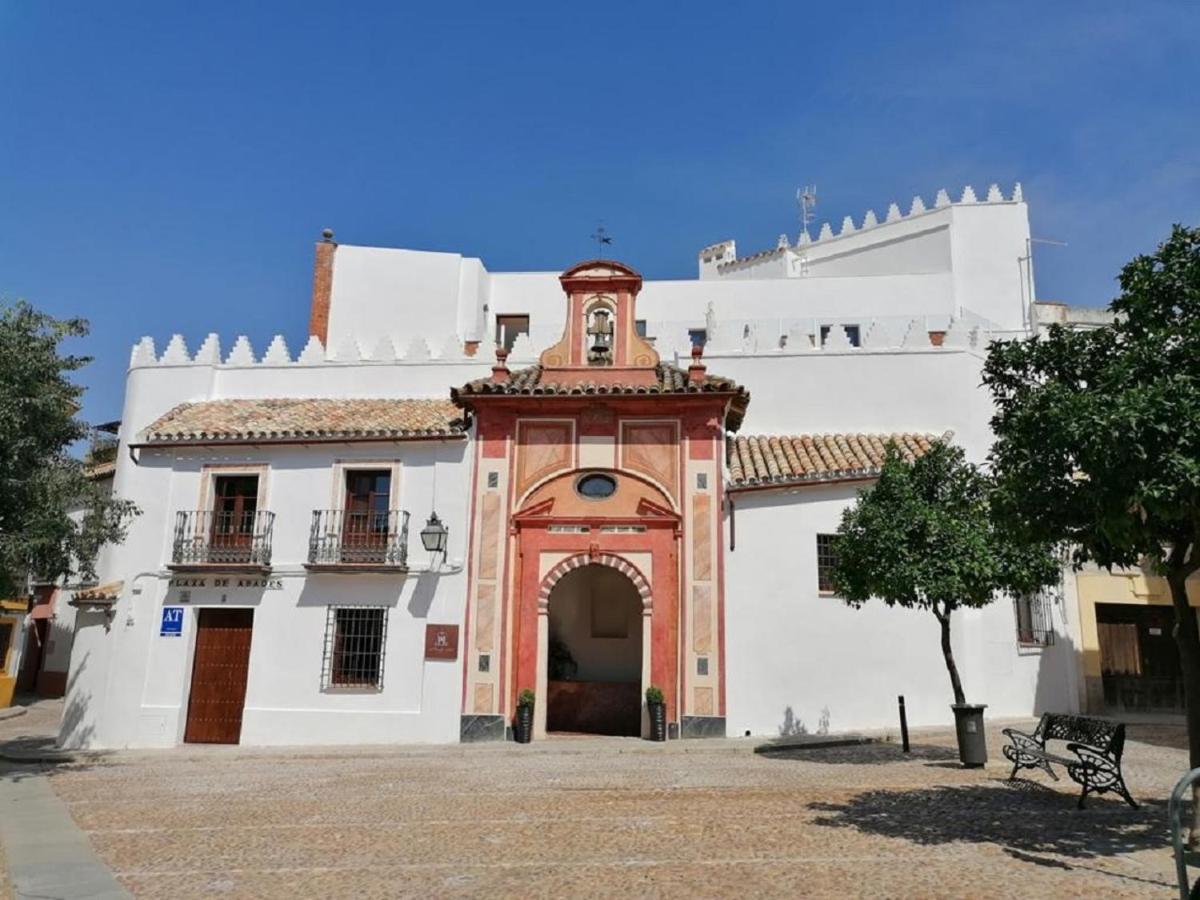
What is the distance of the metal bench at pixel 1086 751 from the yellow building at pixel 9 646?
25.6 m

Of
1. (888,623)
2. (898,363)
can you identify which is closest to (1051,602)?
(888,623)

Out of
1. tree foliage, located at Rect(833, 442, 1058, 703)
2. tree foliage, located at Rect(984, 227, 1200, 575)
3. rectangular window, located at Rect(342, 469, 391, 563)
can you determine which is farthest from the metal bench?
rectangular window, located at Rect(342, 469, 391, 563)

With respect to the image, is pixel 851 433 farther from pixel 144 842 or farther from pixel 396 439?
pixel 144 842

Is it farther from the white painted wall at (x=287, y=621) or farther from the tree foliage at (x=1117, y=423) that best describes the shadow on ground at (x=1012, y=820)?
the white painted wall at (x=287, y=621)

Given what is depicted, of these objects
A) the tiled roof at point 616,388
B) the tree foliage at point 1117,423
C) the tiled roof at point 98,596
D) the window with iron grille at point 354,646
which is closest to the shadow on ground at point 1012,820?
the tree foliage at point 1117,423

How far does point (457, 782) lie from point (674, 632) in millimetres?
5628

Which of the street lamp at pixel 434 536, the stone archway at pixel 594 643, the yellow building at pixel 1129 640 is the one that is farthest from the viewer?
the yellow building at pixel 1129 640

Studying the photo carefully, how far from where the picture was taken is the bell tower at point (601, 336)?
717 inches

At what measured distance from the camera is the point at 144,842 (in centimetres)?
892

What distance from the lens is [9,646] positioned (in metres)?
26.1

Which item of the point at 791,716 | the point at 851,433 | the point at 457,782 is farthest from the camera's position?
the point at 851,433

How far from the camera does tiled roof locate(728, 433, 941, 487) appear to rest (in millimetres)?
17297

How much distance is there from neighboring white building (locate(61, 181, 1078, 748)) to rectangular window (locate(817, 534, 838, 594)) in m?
0.11

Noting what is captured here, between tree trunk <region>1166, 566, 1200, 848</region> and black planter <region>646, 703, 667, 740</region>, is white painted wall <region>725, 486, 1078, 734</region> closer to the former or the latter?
black planter <region>646, 703, 667, 740</region>
